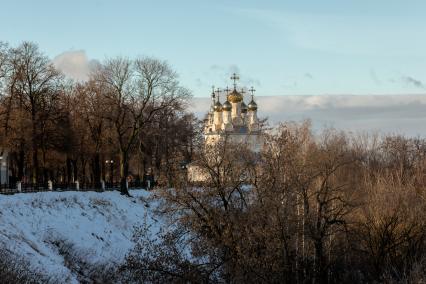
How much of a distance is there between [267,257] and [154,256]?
4.46 metres

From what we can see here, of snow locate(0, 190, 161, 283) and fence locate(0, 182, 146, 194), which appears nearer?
snow locate(0, 190, 161, 283)

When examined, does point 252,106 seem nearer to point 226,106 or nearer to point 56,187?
point 226,106

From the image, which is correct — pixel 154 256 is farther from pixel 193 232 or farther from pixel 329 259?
pixel 329 259

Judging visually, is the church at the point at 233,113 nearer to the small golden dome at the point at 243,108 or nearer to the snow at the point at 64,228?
the small golden dome at the point at 243,108

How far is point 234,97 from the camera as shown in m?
85.1

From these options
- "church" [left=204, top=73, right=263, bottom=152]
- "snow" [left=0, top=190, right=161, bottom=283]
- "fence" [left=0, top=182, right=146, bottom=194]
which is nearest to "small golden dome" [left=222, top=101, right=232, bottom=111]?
"church" [left=204, top=73, right=263, bottom=152]

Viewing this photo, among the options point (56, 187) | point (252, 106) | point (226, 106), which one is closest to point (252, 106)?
point (252, 106)

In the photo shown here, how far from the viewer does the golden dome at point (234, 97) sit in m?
85.2

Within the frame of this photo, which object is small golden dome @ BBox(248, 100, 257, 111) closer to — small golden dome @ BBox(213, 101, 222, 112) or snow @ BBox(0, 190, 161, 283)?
small golden dome @ BBox(213, 101, 222, 112)

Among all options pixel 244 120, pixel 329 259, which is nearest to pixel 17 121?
pixel 329 259

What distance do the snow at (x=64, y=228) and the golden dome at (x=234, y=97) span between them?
42.2 meters

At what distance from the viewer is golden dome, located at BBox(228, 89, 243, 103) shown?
279 feet

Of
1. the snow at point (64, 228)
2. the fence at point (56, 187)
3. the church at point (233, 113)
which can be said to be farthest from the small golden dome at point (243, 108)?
the snow at point (64, 228)

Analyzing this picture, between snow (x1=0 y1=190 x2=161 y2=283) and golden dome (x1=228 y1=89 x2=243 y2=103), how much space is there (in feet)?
138
